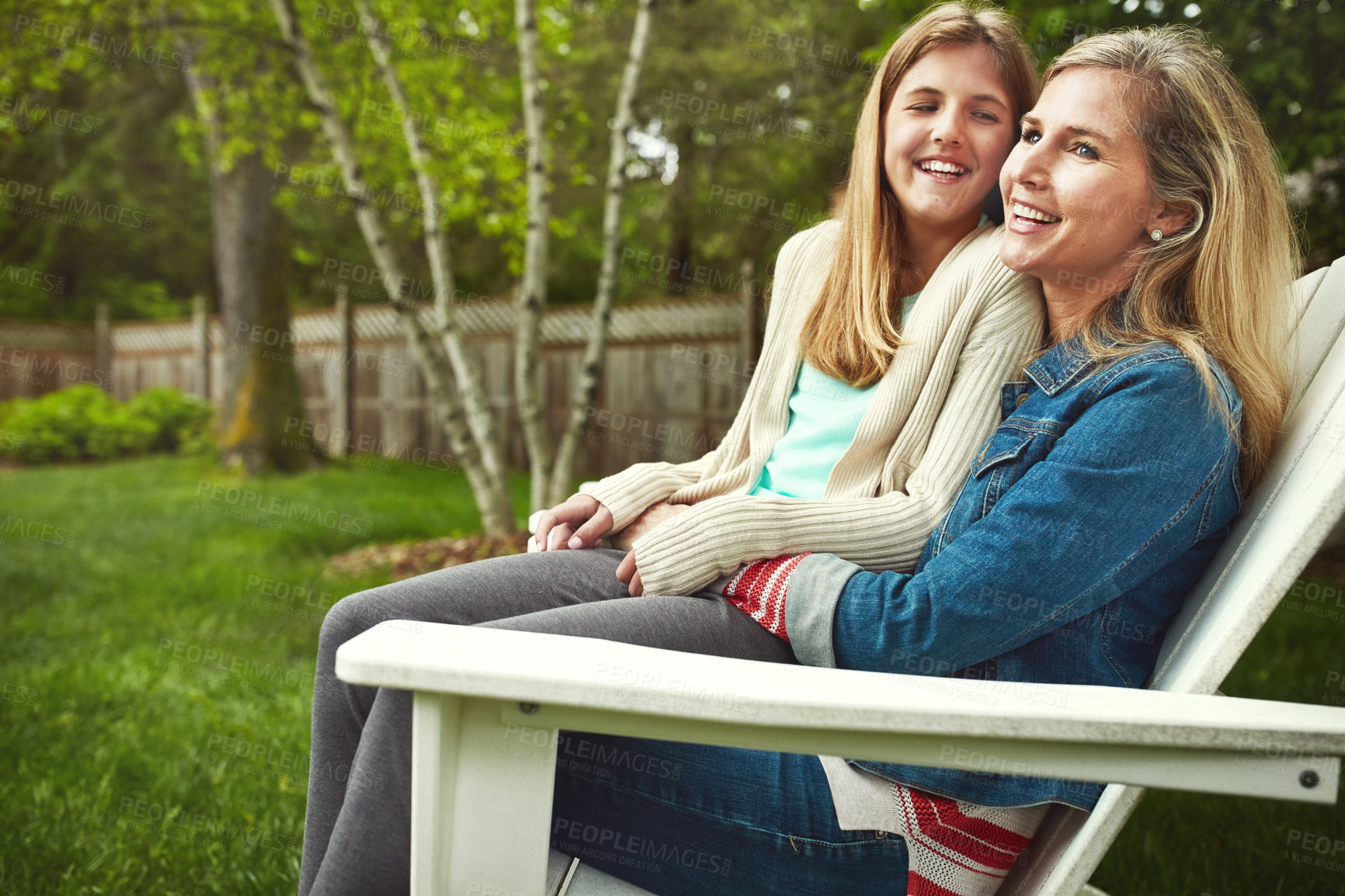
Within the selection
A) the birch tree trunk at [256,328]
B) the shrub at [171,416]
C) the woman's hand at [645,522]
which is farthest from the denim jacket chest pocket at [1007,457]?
the shrub at [171,416]

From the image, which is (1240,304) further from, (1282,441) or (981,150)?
(981,150)

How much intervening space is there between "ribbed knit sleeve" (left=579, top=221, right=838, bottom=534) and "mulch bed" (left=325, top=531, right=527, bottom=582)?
319 cm

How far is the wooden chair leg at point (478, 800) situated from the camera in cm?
89

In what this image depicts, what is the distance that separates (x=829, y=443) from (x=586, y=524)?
48 cm

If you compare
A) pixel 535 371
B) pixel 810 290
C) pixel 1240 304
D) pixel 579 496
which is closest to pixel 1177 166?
pixel 1240 304

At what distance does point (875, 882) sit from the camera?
3.90ft

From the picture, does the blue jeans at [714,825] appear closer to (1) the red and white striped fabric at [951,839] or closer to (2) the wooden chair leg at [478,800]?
(1) the red and white striped fabric at [951,839]

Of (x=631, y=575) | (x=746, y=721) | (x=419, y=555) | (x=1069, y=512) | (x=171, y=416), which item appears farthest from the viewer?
(x=171, y=416)

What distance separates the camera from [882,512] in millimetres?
1485

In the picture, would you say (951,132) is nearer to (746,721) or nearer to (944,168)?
(944,168)

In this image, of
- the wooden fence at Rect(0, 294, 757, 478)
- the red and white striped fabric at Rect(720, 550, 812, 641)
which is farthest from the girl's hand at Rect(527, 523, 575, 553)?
the wooden fence at Rect(0, 294, 757, 478)

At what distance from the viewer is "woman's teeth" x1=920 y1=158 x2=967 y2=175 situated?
5.58ft

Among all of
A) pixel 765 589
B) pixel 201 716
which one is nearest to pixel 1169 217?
pixel 765 589

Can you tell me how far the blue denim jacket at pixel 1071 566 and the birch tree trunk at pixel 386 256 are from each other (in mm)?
4419
